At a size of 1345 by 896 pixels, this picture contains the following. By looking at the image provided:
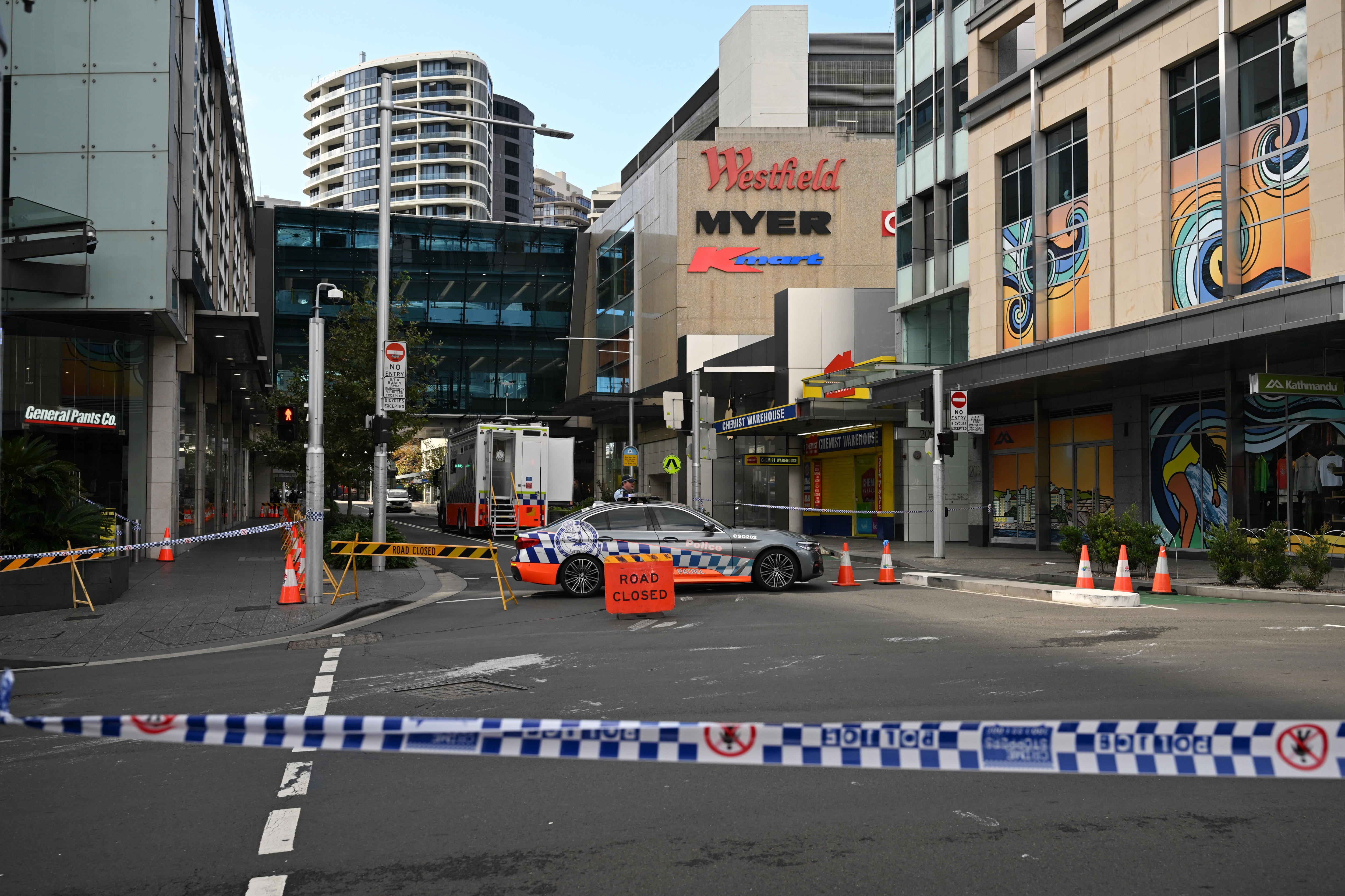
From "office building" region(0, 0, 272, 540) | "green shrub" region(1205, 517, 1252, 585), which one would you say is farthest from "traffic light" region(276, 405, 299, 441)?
"green shrub" region(1205, 517, 1252, 585)

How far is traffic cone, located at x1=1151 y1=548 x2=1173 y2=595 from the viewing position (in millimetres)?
16141

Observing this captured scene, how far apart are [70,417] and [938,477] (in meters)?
18.1

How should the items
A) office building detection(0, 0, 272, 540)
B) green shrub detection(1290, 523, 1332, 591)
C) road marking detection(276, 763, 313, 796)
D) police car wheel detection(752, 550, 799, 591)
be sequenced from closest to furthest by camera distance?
road marking detection(276, 763, 313, 796) → green shrub detection(1290, 523, 1332, 591) → police car wheel detection(752, 550, 799, 591) → office building detection(0, 0, 272, 540)

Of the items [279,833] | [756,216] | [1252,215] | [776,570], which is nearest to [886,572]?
[776,570]

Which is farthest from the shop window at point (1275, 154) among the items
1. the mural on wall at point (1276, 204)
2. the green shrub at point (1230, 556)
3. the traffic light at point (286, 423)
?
the traffic light at point (286, 423)

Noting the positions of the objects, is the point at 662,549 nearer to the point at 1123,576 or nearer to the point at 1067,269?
the point at 1123,576

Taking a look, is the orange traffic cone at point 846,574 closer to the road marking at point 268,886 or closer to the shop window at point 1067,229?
the shop window at point 1067,229

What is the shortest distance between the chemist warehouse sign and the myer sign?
32119mm

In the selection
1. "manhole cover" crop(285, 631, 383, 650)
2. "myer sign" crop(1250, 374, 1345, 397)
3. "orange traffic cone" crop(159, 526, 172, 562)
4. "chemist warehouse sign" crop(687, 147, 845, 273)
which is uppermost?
"chemist warehouse sign" crop(687, 147, 845, 273)

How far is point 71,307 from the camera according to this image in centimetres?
2070

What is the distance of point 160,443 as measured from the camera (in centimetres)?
2355

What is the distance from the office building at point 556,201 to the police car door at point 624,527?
454 ft

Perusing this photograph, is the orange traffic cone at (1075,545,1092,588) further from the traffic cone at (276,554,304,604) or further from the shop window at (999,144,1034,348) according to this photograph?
the shop window at (999,144,1034,348)

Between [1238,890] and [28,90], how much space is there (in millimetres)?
23479
